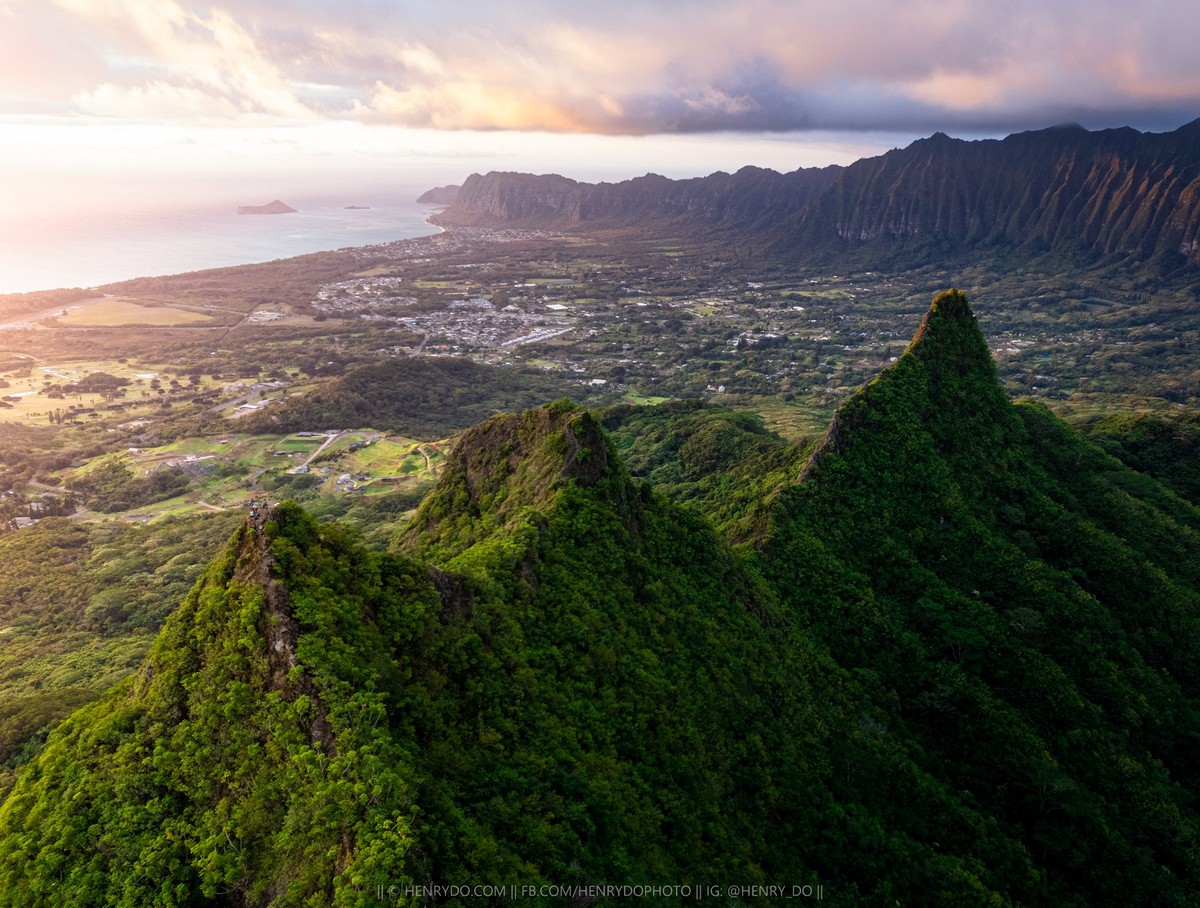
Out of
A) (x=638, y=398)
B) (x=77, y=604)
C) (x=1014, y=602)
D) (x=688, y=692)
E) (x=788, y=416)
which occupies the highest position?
(x=688, y=692)

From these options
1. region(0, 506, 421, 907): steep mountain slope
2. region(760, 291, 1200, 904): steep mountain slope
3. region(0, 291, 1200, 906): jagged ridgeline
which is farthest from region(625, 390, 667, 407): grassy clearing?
region(0, 506, 421, 907): steep mountain slope

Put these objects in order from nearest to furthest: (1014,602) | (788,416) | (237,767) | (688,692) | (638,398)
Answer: (237,767), (688,692), (1014,602), (788,416), (638,398)

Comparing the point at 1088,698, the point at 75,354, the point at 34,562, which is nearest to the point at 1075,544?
the point at 1088,698

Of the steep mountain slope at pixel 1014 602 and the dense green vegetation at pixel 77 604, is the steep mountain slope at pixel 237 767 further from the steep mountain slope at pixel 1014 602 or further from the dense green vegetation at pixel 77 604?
the steep mountain slope at pixel 1014 602

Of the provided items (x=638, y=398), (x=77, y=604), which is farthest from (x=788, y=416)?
(x=77, y=604)

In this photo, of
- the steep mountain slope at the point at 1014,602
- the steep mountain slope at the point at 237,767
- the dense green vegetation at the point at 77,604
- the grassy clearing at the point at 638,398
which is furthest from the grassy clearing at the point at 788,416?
the steep mountain slope at the point at 237,767

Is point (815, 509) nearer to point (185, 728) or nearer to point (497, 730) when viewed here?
point (497, 730)

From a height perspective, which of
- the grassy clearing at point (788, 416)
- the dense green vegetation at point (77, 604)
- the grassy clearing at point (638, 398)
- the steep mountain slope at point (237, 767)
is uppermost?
the steep mountain slope at point (237, 767)

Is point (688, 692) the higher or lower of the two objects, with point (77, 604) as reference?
higher

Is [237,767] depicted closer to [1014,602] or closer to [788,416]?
[1014,602]

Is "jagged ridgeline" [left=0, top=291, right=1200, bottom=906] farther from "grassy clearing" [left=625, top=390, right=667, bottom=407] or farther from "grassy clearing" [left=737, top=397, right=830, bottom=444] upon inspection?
"grassy clearing" [left=625, top=390, right=667, bottom=407]
